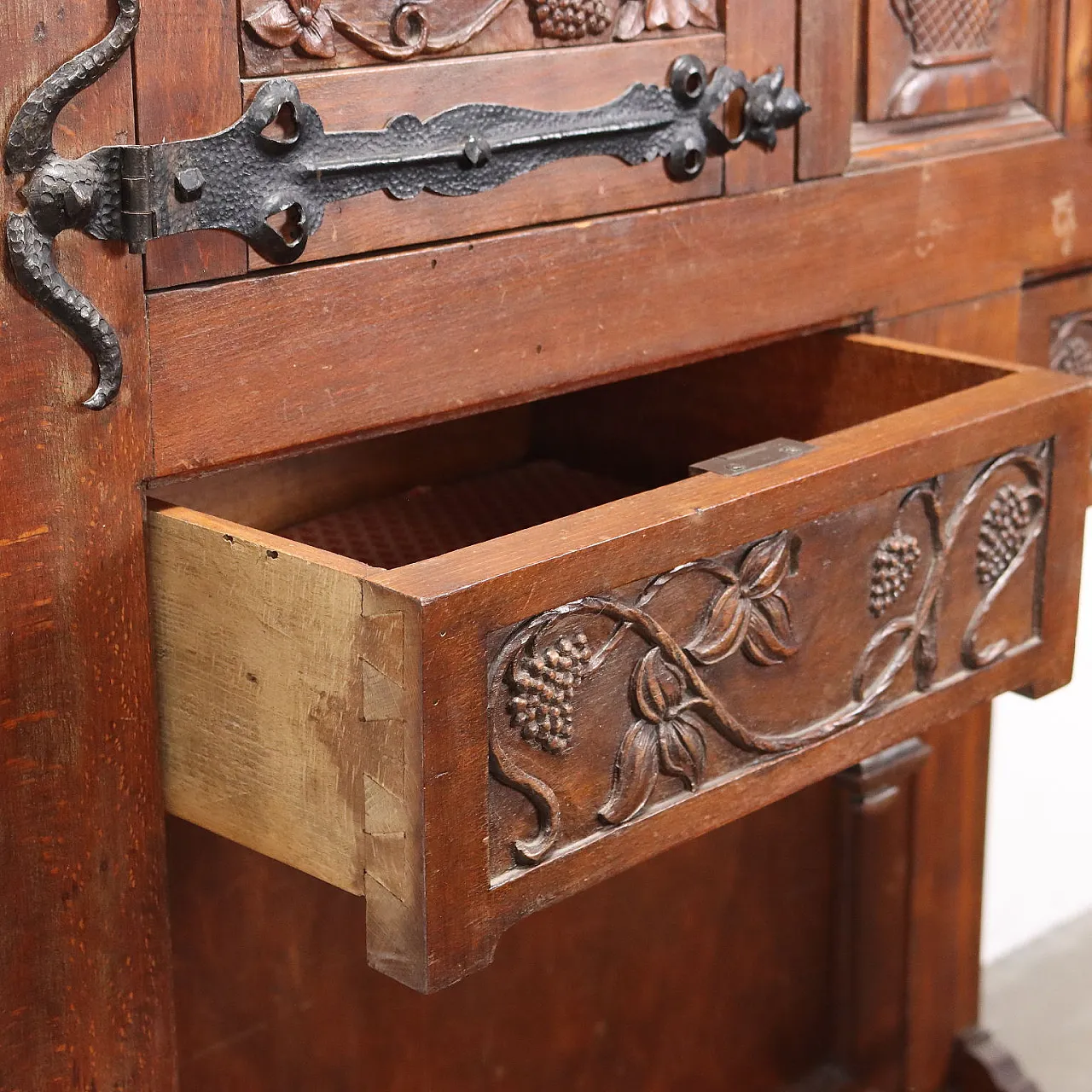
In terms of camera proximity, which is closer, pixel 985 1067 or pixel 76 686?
pixel 76 686

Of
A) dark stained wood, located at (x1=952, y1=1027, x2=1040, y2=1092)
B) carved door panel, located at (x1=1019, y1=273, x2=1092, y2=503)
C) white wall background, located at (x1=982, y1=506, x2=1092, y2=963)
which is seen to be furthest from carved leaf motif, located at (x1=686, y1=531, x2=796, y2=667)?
white wall background, located at (x1=982, y1=506, x2=1092, y2=963)

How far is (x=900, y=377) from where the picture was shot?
4.29 ft

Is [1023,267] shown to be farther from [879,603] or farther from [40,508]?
[40,508]

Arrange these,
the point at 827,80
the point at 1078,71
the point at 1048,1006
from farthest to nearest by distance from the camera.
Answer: the point at 1048,1006 < the point at 1078,71 < the point at 827,80

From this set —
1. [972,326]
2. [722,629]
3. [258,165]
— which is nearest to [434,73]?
[258,165]

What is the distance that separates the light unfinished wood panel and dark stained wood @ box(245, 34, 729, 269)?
17 cm

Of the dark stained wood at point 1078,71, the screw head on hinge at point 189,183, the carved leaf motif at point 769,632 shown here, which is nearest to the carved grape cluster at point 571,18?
the screw head on hinge at point 189,183

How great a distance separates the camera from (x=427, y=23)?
997mm

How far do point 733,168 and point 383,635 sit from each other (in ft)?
1.71

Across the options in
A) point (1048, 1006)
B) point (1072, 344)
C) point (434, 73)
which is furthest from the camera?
point (1048, 1006)

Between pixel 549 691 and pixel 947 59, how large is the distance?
717 mm

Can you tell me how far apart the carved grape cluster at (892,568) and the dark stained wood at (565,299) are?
208 millimetres

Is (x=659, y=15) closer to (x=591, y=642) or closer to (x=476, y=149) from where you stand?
(x=476, y=149)

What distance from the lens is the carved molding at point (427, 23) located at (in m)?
0.94
